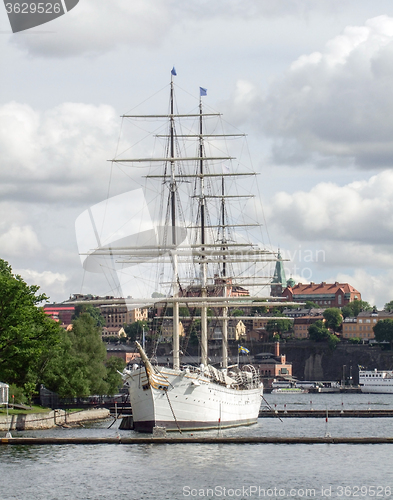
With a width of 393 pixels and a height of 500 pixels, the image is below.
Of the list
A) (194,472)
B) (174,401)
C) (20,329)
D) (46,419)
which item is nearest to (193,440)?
(174,401)

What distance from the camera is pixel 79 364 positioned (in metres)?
97.6

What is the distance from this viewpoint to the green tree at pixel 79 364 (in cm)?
9081

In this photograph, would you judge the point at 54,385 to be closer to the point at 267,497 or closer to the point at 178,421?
the point at 178,421

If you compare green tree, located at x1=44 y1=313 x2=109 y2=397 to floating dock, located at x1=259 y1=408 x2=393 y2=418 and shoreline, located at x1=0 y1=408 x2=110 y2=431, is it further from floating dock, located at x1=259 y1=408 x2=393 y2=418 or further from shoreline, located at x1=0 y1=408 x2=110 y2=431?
floating dock, located at x1=259 y1=408 x2=393 y2=418

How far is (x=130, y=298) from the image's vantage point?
86938 millimetres

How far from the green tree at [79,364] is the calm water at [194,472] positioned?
71.8 ft

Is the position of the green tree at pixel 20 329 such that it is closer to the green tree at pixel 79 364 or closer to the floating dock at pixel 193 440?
the green tree at pixel 79 364

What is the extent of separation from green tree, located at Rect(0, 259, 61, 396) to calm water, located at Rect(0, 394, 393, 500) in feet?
43.2

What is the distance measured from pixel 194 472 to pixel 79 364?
48600 millimetres

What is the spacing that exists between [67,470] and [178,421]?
70.1 feet

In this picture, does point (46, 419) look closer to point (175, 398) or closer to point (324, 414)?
point (175, 398)

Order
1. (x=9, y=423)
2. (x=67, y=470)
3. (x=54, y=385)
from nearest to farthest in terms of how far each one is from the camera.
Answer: (x=67, y=470) < (x=9, y=423) < (x=54, y=385)

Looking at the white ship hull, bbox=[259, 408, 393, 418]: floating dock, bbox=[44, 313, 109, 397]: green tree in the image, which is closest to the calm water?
the white ship hull

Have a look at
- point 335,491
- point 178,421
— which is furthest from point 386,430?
point 335,491
